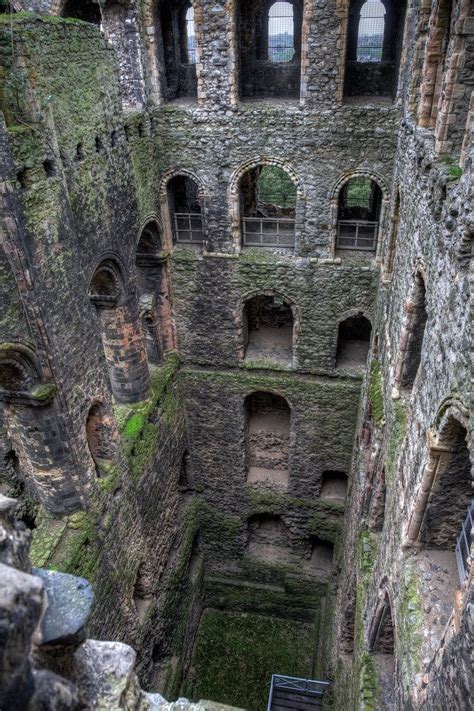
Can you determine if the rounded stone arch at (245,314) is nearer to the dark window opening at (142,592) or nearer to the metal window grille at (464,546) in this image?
the dark window opening at (142,592)

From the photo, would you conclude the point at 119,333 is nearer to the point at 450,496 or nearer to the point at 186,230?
the point at 186,230

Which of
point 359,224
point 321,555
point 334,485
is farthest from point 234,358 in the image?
point 321,555

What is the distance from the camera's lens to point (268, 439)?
16.1m

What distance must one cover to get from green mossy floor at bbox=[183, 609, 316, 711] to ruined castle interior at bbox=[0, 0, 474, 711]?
0.07 m

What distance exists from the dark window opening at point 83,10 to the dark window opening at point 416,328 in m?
9.44

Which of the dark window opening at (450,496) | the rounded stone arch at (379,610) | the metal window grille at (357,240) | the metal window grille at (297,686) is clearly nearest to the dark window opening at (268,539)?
the metal window grille at (297,686)

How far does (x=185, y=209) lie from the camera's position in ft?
47.0

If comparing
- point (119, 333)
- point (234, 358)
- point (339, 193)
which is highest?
point (339, 193)

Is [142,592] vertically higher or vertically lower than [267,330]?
lower

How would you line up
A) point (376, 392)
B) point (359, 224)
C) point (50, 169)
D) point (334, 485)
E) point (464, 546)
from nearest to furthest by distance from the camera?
point (464, 546) < point (50, 169) < point (376, 392) < point (359, 224) < point (334, 485)

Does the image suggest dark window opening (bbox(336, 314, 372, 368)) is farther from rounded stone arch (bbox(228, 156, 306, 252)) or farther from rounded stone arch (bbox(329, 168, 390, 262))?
rounded stone arch (bbox(228, 156, 306, 252))

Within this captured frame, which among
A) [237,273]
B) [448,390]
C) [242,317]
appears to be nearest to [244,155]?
[237,273]

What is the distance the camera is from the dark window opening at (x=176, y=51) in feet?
38.5

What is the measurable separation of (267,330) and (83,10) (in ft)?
29.7
